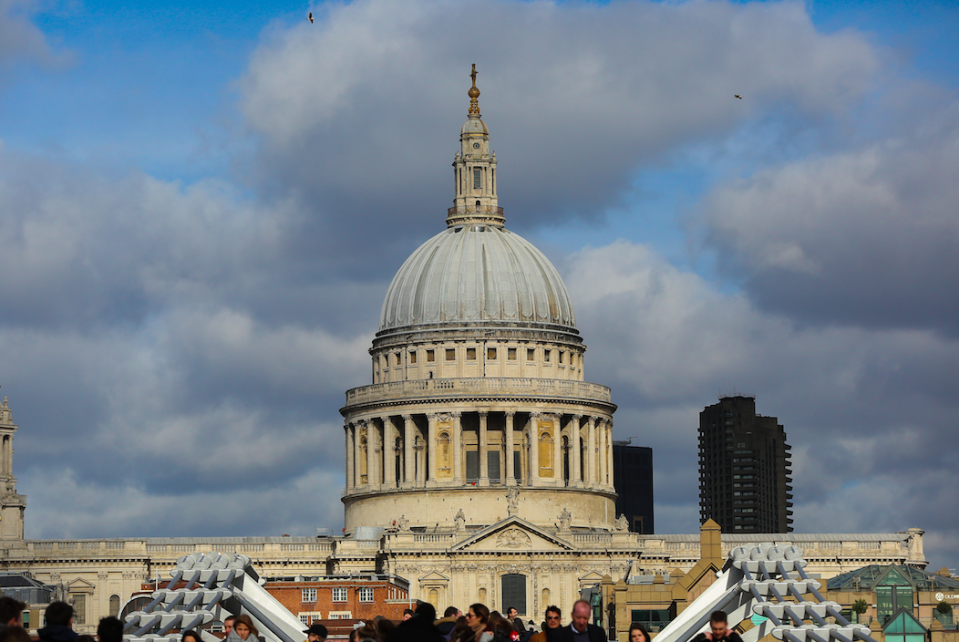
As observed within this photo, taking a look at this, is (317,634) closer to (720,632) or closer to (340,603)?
(720,632)

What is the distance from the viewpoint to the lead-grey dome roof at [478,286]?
161875 mm

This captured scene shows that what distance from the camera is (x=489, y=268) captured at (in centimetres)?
16288

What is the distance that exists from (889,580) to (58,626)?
346 ft

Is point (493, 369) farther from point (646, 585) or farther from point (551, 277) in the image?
point (646, 585)

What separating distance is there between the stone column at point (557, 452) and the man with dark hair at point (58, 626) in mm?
125166

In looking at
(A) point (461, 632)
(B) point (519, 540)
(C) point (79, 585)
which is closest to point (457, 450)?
(B) point (519, 540)

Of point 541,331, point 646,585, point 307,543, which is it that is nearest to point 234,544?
point 307,543

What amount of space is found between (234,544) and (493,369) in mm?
23758

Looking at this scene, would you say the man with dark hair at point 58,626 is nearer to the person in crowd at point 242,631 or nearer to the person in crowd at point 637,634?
→ the person in crowd at point 242,631

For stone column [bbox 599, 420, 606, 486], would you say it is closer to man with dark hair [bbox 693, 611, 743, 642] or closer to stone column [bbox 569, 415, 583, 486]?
stone column [bbox 569, 415, 583, 486]

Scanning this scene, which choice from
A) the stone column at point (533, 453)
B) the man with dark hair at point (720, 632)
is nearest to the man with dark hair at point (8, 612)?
the man with dark hair at point (720, 632)

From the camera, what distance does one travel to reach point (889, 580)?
132 metres

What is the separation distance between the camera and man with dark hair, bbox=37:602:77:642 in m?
31.9

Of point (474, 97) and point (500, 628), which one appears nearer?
point (500, 628)
